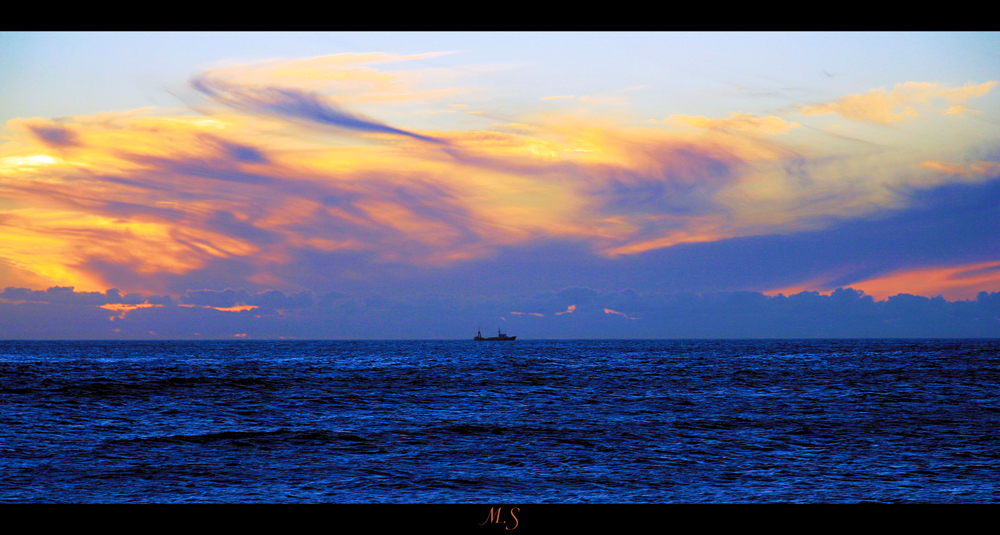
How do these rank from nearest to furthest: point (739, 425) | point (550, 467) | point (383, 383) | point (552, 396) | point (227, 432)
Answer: point (550, 467), point (227, 432), point (739, 425), point (552, 396), point (383, 383)

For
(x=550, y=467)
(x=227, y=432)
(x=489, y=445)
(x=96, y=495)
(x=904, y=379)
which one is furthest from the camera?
(x=904, y=379)

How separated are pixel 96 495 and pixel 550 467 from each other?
9.23 meters

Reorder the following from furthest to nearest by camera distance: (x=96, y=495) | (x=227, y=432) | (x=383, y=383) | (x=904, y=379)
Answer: (x=904, y=379) < (x=383, y=383) < (x=227, y=432) < (x=96, y=495)

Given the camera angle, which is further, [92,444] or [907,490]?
[92,444]

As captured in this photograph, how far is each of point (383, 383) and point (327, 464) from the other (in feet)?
104

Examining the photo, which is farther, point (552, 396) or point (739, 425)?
point (552, 396)

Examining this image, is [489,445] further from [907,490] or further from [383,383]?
[383,383]

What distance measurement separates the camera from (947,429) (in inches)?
904

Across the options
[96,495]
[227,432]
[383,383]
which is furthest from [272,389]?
[96,495]
